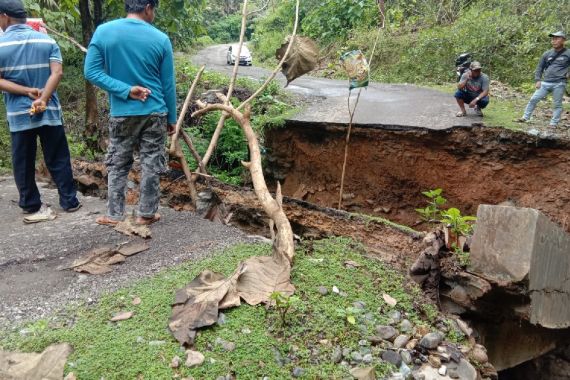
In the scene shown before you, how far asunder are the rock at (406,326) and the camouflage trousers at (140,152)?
235 cm

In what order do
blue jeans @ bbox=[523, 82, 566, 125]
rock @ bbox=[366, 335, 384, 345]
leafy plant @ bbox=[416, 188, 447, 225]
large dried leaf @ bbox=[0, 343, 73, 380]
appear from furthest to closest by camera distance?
blue jeans @ bbox=[523, 82, 566, 125] → leafy plant @ bbox=[416, 188, 447, 225] → rock @ bbox=[366, 335, 384, 345] → large dried leaf @ bbox=[0, 343, 73, 380]

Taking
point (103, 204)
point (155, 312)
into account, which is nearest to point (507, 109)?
point (103, 204)

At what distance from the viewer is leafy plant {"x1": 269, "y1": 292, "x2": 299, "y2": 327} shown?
263cm

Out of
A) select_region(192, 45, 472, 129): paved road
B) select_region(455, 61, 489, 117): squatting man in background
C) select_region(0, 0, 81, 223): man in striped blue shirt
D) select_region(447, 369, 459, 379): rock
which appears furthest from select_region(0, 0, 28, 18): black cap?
select_region(455, 61, 489, 117): squatting man in background

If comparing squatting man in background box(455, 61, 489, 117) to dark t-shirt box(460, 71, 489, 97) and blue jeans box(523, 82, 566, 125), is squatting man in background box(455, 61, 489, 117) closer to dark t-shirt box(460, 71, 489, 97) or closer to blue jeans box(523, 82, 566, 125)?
dark t-shirt box(460, 71, 489, 97)

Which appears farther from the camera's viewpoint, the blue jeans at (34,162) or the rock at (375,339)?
the blue jeans at (34,162)

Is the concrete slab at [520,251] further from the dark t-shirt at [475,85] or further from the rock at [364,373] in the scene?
the dark t-shirt at [475,85]

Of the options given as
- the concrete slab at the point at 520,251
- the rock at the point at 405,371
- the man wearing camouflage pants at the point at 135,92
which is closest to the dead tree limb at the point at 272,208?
the man wearing camouflage pants at the point at 135,92

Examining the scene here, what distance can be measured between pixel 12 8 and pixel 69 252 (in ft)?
6.81

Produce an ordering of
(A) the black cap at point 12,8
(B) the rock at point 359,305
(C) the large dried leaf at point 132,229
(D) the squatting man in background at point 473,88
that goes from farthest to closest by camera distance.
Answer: (D) the squatting man in background at point 473,88 → (C) the large dried leaf at point 132,229 → (A) the black cap at point 12,8 → (B) the rock at point 359,305

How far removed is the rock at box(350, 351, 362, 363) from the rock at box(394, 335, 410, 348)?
265 mm

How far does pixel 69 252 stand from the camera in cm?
373

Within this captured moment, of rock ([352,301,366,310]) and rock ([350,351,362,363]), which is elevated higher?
rock ([352,301,366,310])

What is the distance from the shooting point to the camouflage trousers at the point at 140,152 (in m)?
3.84
